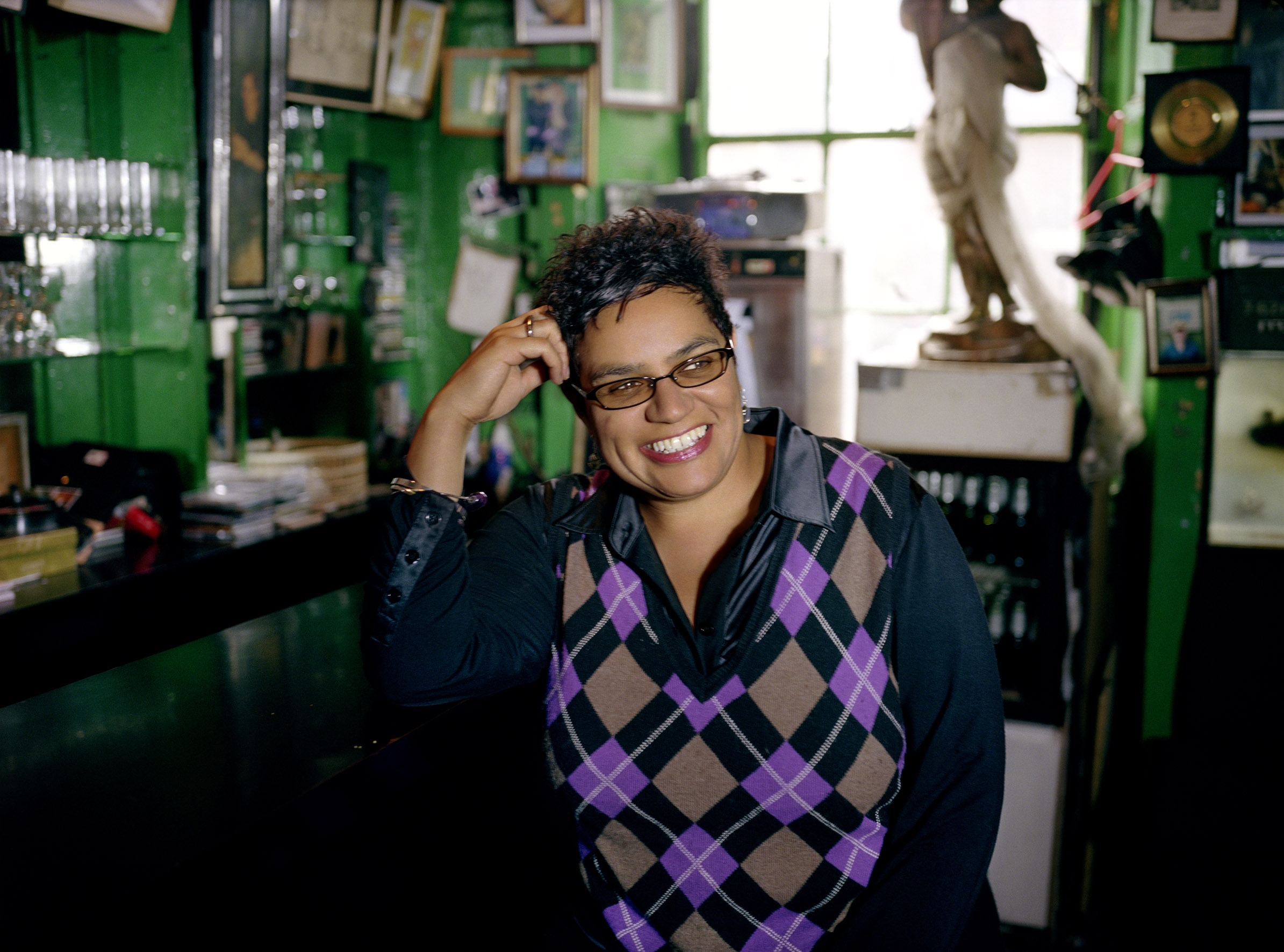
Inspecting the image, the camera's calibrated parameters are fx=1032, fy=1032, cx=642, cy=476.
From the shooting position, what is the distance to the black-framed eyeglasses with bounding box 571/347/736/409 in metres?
1.40

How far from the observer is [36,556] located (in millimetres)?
2750

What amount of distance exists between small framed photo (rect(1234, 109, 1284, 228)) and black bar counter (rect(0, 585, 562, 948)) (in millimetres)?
2300

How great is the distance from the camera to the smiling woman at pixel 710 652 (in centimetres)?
134

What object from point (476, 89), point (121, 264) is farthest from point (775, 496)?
point (476, 89)

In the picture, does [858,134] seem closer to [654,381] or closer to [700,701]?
[654,381]

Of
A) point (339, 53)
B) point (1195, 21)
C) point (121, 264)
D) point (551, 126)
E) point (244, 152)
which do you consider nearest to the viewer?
point (1195, 21)

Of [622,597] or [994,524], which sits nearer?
[622,597]

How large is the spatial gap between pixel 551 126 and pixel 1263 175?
276 cm

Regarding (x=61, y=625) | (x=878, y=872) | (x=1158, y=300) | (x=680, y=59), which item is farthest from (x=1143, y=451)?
(x=61, y=625)

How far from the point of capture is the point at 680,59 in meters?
4.53

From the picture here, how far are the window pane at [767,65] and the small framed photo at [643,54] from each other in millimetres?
392

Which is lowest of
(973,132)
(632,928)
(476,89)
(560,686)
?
(632,928)

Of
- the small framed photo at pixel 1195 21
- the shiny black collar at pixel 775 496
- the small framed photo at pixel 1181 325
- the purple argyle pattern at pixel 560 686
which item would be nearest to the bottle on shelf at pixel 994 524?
the small framed photo at pixel 1181 325

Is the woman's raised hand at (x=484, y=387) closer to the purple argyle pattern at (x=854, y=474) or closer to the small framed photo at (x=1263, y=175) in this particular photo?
the purple argyle pattern at (x=854, y=474)
